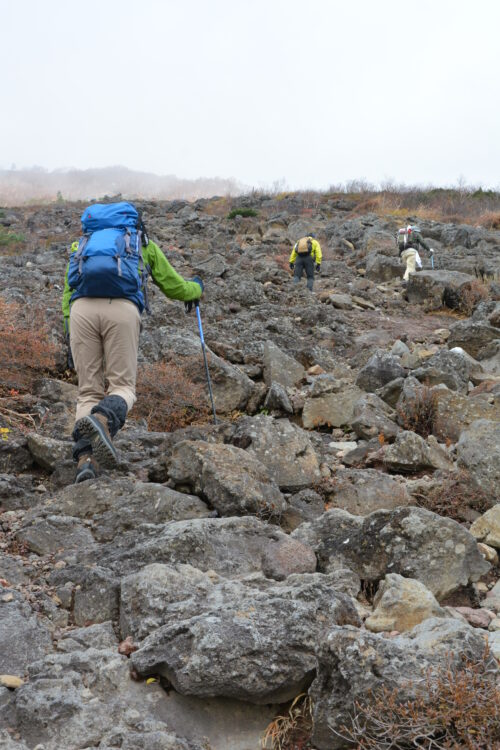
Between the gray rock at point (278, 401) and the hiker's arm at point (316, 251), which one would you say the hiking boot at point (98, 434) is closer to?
the gray rock at point (278, 401)

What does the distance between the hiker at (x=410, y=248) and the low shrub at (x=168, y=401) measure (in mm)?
8737

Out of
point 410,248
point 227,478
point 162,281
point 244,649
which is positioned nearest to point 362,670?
point 244,649

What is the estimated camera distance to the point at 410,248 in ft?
51.1

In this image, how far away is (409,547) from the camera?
313cm

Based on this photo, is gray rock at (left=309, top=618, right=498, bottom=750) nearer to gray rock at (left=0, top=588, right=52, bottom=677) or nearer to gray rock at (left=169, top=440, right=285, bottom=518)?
gray rock at (left=0, top=588, right=52, bottom=677)

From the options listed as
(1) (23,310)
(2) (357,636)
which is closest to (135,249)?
(2) (357,636)

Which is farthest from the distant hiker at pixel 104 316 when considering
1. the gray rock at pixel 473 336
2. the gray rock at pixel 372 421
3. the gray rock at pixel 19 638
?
the gray rock at pixel 473 336

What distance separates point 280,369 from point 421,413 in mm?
2056

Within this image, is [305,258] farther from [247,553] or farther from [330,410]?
[247,553]

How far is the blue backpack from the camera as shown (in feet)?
13.5

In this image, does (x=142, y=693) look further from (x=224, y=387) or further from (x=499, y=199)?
(x=499, y=199)

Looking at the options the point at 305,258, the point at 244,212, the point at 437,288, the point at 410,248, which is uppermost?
the point at 244,212

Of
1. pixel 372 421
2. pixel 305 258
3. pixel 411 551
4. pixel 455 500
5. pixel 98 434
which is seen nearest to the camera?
pixel 411 551

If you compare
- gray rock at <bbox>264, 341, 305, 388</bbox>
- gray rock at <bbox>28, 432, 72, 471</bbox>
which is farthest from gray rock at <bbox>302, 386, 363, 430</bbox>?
Result: gray rock at <bbox>28, 432, 72, 471</bbox>
